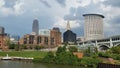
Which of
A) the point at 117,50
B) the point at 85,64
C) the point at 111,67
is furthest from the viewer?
the point at 117,50

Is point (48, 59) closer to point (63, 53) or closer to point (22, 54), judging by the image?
point (63, 53)

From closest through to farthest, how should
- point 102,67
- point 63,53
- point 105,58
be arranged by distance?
point 102,67 → point 105,58 → point 63,53

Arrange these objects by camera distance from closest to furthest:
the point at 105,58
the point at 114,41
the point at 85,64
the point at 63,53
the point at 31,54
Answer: the point at 85,64 < the point at 105,58 < the point at 63,53 < the point at 31,54 < the point at 114,41

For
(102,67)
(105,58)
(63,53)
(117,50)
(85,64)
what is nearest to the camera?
(102,67)

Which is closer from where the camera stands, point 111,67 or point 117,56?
point 111,67

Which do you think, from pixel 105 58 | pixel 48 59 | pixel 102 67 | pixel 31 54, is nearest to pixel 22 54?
pixel 31 54

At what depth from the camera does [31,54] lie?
176 m

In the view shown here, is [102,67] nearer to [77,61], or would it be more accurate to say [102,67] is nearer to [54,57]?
[77,61]

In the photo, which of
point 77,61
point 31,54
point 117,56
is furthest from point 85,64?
point 31,54

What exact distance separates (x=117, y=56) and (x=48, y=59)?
104 ft

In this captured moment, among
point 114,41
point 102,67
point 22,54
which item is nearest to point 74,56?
point 102,67

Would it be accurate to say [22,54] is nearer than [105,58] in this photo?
No

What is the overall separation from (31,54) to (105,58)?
68.1 m

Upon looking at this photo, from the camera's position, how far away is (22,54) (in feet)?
588
